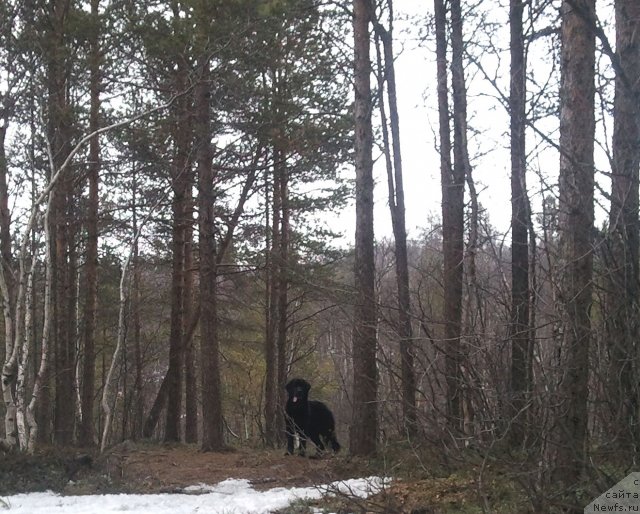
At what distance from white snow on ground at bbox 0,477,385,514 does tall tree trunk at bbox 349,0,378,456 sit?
1.56m

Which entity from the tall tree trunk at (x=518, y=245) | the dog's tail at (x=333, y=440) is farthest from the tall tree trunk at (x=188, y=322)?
the tall tree trunk at (x=518, y=245)

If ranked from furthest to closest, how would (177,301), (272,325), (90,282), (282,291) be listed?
(272,325), (282,291), (177,301), (90,282)

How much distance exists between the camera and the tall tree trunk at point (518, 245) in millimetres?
4938

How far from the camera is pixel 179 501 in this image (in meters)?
7.18

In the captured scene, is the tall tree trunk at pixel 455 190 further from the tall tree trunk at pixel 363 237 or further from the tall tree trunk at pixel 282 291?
the tall tree trunk at pixel 282 291

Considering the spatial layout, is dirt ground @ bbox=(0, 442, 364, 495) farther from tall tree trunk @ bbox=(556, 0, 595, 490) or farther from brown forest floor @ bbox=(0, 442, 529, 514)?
tall tree trunk @ bbox=(556, 0, 595, 490)

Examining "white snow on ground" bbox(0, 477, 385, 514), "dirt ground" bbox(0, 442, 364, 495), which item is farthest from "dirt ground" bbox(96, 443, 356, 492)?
"white snow on ground" bbox(0, 477, 385, 514)

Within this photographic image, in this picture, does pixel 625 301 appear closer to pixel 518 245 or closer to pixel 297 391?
pixel 518 245

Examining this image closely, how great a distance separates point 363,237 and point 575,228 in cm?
479

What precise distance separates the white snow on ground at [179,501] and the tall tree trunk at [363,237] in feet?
5.11

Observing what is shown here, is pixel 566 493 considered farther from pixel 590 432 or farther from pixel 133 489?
pixel 133 489

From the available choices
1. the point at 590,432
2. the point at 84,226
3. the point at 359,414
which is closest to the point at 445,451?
the point at 590,432

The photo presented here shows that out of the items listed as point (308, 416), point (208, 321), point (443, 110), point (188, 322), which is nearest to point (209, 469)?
point (308, 416)

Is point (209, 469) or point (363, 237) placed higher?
→ point (363, 237)
